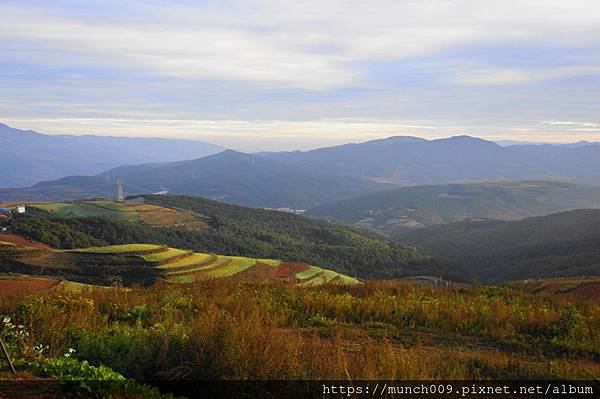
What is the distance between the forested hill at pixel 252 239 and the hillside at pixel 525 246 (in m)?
9.07

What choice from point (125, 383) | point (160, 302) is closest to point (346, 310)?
point (160, 302)

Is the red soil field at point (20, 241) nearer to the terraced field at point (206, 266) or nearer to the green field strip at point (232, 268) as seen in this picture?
the terraced field at point (206, 266)

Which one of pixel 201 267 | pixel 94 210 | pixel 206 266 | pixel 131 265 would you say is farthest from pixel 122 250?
pixel 94 210

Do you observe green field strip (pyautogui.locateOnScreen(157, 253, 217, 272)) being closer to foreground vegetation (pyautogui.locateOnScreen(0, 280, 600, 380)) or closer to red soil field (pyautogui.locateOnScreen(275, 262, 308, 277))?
red soil field (pyautogui.locateOnScreen(275, 262, 308, 277))

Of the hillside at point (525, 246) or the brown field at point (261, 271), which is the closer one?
the brown field at point (261, 271)

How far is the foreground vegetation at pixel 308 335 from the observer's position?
19.8 feet

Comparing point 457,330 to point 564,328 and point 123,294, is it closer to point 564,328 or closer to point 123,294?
point 564,328

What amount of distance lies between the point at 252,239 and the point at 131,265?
45121 mm

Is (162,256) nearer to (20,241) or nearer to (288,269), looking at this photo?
(288,269)

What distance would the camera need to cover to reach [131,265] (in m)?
41.8

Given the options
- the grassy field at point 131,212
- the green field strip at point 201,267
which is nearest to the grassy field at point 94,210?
the grassy field at point 131,212

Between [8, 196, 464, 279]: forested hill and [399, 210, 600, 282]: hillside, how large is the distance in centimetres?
907

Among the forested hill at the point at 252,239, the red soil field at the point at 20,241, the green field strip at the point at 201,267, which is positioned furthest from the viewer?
the forested hill at the point at 252,239

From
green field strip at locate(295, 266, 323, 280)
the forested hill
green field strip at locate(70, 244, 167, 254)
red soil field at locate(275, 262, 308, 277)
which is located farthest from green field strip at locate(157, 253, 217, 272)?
the forested hill
